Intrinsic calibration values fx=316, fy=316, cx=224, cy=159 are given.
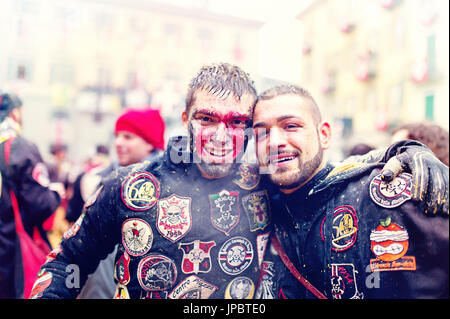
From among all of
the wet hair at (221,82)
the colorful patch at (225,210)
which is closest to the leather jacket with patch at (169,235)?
the colorful patch at (225,210)

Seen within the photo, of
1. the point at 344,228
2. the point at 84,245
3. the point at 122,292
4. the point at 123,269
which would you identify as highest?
the point at 344,228

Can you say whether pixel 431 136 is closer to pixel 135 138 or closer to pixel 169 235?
pixel 169 235

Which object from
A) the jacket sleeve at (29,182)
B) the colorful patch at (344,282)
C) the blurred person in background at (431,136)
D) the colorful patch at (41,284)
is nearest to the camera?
the colorful patch at (344,282)

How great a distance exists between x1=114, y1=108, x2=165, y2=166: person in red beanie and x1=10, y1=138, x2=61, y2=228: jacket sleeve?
2.42ft

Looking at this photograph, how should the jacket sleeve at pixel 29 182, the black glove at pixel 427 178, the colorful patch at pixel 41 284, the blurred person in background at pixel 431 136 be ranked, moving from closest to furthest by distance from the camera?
the black glove at pixel 427 178
the colorful patch at pixel 41 284
the jacket sleeve at pixel 29 182
the blurred person in background at pixel 431 136

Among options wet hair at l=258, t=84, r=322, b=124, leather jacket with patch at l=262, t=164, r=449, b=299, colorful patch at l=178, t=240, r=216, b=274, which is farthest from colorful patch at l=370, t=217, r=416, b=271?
colorful patch at l=178, t=240, r=216, b=274

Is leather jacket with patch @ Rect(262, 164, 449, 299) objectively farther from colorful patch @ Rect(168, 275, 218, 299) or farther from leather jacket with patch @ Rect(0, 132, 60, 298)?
leather jacket with patch @ Rect(0, 132, 60, 298)

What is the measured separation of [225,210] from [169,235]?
0.29 meters

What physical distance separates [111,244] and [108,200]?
0.23m

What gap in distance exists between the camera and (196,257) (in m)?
1.47

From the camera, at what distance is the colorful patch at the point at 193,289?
1447 millimetres

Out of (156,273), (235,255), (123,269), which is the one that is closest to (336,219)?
(235,255)

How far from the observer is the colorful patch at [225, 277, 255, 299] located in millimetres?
1471

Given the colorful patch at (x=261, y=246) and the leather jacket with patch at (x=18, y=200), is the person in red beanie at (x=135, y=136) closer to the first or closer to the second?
the leather jacket with patch at (x=18, y=200)
